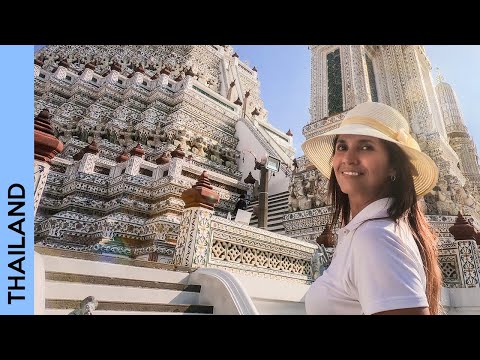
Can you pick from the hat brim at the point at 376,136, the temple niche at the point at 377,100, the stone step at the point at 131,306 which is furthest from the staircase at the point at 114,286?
the temple niche at the point at 377,100

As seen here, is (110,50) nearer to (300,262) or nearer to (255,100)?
(255,100)

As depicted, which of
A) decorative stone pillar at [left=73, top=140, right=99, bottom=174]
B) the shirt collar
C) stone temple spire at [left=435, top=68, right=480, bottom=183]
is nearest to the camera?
the shirt collar

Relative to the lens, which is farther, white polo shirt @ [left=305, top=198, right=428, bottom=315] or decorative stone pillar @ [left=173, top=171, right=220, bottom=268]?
decorative stone pillar @ [left=173, top=171, right=220, bottom=268]

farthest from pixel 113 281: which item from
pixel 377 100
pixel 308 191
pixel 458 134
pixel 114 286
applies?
pixel 458 134

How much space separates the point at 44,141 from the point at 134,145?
26.1 feet

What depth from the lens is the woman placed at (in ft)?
2.68

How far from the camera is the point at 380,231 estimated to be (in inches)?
34.7

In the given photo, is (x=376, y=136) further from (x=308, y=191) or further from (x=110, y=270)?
(x=308, y=191)

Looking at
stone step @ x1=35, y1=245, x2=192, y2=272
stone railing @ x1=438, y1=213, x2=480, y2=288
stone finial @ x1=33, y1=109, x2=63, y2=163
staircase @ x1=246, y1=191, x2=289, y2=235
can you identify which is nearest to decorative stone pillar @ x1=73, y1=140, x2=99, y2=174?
staircase @ x1=246, y1=191, x2=289, y2=235

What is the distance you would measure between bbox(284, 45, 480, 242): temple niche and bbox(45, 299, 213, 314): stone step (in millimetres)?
5115

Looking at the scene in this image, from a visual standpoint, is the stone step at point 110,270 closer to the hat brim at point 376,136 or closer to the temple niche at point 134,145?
the hat brim at point 376,136

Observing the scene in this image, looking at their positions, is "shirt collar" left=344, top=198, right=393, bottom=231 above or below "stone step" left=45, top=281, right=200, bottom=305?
above

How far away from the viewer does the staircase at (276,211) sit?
8.11 meters

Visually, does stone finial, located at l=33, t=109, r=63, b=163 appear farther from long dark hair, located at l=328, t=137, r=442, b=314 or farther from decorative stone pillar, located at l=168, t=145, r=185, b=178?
decorative stone pillar, located at l=168, t=145, r=185, b=178
